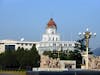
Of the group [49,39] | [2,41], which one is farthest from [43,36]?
[2,41]

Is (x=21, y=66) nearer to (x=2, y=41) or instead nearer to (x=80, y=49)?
(x=80, y=49)

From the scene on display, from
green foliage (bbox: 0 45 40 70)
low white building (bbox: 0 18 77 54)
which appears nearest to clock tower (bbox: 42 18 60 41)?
low white building (bbox: 0 18 77 54)

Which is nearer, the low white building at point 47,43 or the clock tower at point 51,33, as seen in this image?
the low white building at point 47,43

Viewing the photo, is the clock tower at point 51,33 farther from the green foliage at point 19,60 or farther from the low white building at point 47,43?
the green foliage at point 19,60

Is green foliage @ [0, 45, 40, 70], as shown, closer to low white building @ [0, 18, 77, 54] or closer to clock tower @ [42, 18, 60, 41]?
low white building @ [0, 18, 77, 54]

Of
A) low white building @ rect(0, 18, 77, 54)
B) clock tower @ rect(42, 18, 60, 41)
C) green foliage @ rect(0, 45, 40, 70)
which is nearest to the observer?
green foliage @ rect(0, 45, 40, 70)

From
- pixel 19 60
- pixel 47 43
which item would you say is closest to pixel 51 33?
pixel 47 43

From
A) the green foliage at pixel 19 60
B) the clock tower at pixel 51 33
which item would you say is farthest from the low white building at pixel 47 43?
the green foliage at pixel 19 60

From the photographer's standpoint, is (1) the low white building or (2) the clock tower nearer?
(1) the low white building

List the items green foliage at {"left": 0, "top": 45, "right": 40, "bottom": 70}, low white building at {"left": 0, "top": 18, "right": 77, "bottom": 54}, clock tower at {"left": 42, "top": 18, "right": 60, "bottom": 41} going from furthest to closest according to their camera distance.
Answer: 1. clock tower at {"left": 42, "top": 18, "right": 60, "bottom": 41}
2. low white building at {"left": 0, "top": 18, "right": 77, "bottom": 54}
3. green foliage at {"left": 0, "top": 45, "right": 40, "bottom": 70}

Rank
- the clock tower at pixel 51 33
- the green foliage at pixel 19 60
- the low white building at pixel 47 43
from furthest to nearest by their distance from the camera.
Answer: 1. the clock tower at pixel 51 33
2. the low white building at pixel 47 43
3. the green foliage at pixel 19 60

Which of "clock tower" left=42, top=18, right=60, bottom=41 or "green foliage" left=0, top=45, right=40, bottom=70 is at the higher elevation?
"clock tower" left=42, top=18, right=60, bottom=41

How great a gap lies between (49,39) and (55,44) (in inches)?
147

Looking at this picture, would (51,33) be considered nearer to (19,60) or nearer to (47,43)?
(47,43)
